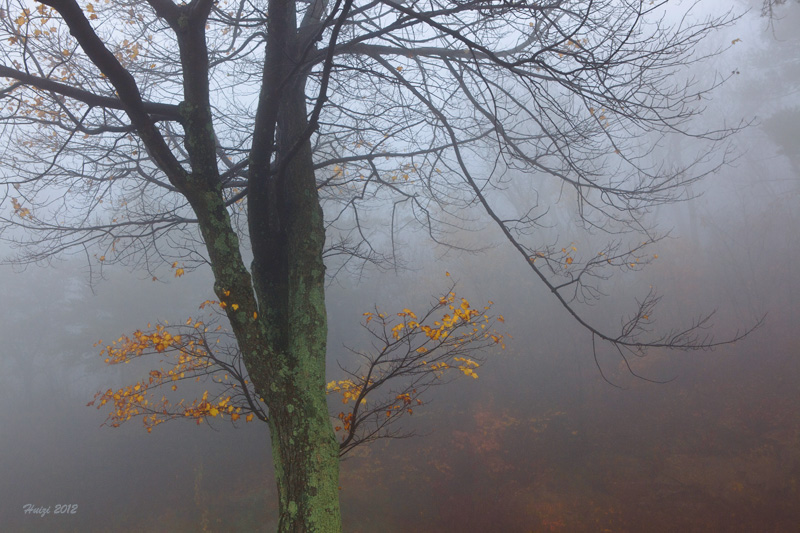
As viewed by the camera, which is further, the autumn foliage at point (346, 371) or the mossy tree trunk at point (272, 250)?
the autumn foliage at point (346, 371)

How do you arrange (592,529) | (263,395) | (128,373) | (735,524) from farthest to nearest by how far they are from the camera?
(128,373) → (592,529) → (735,524) → (263,395)

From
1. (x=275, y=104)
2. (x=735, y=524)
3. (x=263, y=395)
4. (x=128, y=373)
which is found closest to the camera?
(x=263, y=395)

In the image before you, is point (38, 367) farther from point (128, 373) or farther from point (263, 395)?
point (263, 395)

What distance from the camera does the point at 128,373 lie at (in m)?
19.2

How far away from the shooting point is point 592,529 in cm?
952

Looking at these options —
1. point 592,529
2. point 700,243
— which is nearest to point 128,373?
point 592,529

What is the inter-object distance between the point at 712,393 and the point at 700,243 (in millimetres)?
9973

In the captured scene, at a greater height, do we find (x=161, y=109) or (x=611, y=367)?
(x=161, y=109)

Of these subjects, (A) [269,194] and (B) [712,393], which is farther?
(B) [712,393]

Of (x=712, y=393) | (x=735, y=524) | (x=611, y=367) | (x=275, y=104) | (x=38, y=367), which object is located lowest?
(x=735, y=524)

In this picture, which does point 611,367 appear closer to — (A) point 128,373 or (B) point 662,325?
(B) point 662,325

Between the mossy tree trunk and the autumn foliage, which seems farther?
the autumn foliage

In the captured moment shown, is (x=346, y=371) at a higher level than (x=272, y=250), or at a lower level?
lower

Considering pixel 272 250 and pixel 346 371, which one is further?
pixel 346 371
